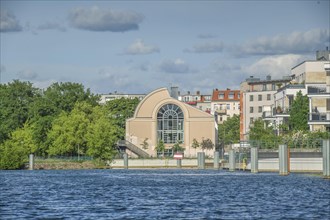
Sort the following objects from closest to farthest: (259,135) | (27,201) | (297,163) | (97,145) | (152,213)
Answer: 1. (152,213)
2. (27,201)
3. (297,163)
4. (259,135)
5. (97,145)

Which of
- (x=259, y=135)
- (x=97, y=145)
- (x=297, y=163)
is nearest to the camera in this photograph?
(x=297, y=163)

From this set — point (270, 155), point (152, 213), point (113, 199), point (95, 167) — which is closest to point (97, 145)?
point (95, 167)

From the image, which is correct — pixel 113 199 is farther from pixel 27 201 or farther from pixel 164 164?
pixel 164 164

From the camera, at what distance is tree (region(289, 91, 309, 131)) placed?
156 meters

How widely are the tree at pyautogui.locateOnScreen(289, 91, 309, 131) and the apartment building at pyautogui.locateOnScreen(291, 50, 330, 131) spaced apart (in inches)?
88.7

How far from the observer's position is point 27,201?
7450 cm

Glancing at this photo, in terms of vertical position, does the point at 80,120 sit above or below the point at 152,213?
above

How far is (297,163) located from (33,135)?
7131 centimetres

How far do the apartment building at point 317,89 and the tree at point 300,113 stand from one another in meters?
2.25

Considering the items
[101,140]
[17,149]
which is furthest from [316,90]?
[17,149]

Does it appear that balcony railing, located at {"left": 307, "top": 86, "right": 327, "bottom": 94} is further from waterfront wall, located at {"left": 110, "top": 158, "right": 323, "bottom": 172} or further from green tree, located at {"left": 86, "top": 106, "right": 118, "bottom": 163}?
green tree, located at {"left": 86, "top": 106, "right": 118, "bottom": 163}

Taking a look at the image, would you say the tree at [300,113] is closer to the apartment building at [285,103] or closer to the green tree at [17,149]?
the apartment building at [285,103]

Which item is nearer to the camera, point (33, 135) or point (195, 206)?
point (195, 206)

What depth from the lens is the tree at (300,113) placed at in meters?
156
